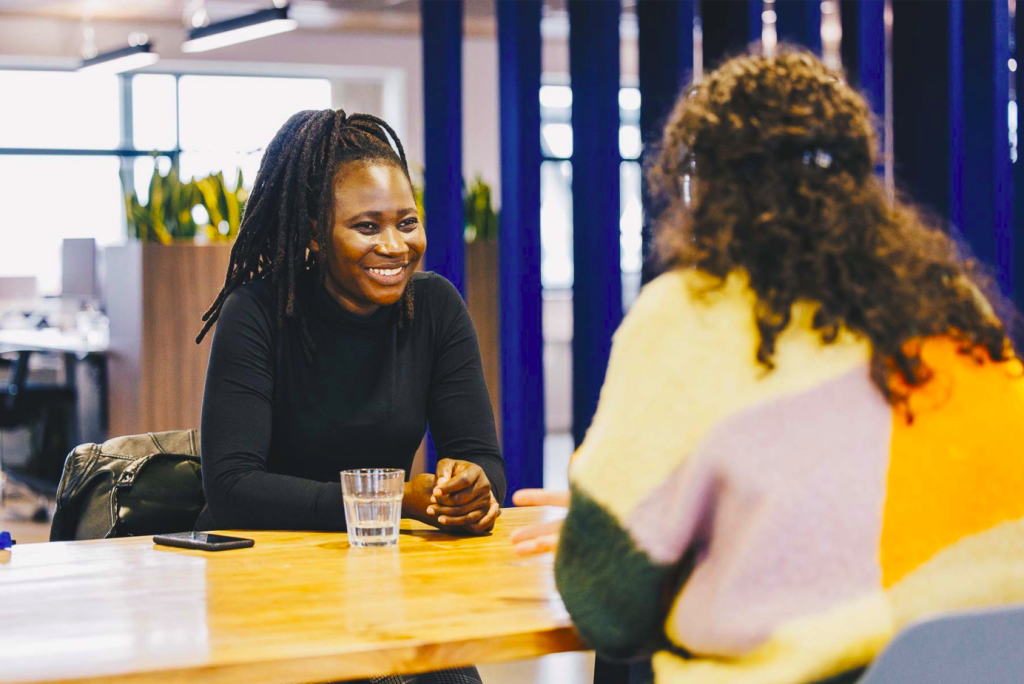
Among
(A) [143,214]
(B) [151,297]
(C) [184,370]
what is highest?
(A) [143,214]

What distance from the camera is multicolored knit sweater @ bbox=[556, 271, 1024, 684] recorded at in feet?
3.10

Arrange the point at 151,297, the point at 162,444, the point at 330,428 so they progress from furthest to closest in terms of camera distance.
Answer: the point at 151,297 → the point at 162,444 → the point at 330,428

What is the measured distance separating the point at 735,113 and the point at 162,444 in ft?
4.12

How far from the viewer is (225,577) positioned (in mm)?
1313

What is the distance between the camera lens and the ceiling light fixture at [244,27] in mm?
6895

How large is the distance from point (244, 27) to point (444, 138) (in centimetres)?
417

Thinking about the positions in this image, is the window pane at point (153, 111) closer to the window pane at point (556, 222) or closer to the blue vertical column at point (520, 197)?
the window pane at point (556, 222)

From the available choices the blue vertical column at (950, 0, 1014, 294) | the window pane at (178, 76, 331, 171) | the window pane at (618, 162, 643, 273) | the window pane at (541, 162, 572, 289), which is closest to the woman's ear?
the blue vertical column at (950, 0, 1014, 294)

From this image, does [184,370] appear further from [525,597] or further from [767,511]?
[767,511]

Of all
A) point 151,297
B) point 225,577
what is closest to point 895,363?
point 225,577

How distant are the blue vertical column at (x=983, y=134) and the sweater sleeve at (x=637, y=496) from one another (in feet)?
6.78

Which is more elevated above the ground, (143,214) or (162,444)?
(143,214)

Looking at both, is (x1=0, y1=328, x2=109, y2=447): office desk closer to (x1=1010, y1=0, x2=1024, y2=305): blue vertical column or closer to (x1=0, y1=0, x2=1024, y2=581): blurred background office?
(x1=0, y1=0, x2=1024, y2=581): blurred background office

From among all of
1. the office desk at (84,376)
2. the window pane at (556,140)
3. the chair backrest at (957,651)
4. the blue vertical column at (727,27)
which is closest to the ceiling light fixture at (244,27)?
the office desk at (84,376)
